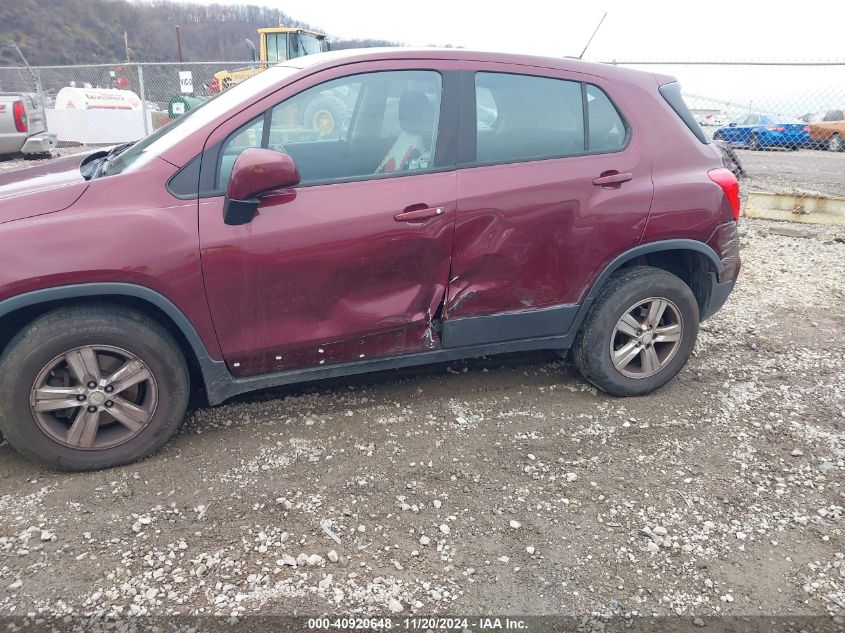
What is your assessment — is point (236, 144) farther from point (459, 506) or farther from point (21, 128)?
point (21, 128)

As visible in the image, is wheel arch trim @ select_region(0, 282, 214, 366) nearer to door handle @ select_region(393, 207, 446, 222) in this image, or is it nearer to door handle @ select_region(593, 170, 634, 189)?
door handle @ select_region(393, 207, 446, 222)

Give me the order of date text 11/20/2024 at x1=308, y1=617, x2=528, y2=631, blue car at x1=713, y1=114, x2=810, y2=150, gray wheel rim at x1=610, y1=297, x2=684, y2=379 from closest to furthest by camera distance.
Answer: date text 11/20/2024 at x1=308, y1=617, x2=528, y2=631
gray wheel rim at x1=610, y1=297, x2=684, y2=379
blue car at x1=713, y1=114, x2=810, y2=150

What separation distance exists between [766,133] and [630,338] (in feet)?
60.9

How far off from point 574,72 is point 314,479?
101 inches

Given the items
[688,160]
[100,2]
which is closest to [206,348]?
[688,160]

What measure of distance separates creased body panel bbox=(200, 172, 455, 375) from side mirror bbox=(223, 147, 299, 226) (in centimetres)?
5

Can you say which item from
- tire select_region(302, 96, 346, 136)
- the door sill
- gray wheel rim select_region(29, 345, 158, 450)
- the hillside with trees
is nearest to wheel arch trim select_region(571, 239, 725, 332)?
the door sill

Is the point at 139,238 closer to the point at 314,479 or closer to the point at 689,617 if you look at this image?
the point at 314,479

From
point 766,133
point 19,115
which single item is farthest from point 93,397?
point 766,133

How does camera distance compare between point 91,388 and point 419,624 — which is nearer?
point 419,624

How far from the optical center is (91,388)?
2758 millimetres

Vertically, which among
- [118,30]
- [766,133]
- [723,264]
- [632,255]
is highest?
[118,30]

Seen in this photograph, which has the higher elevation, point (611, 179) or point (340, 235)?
point (611, 179)

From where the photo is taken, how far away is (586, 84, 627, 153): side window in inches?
133
